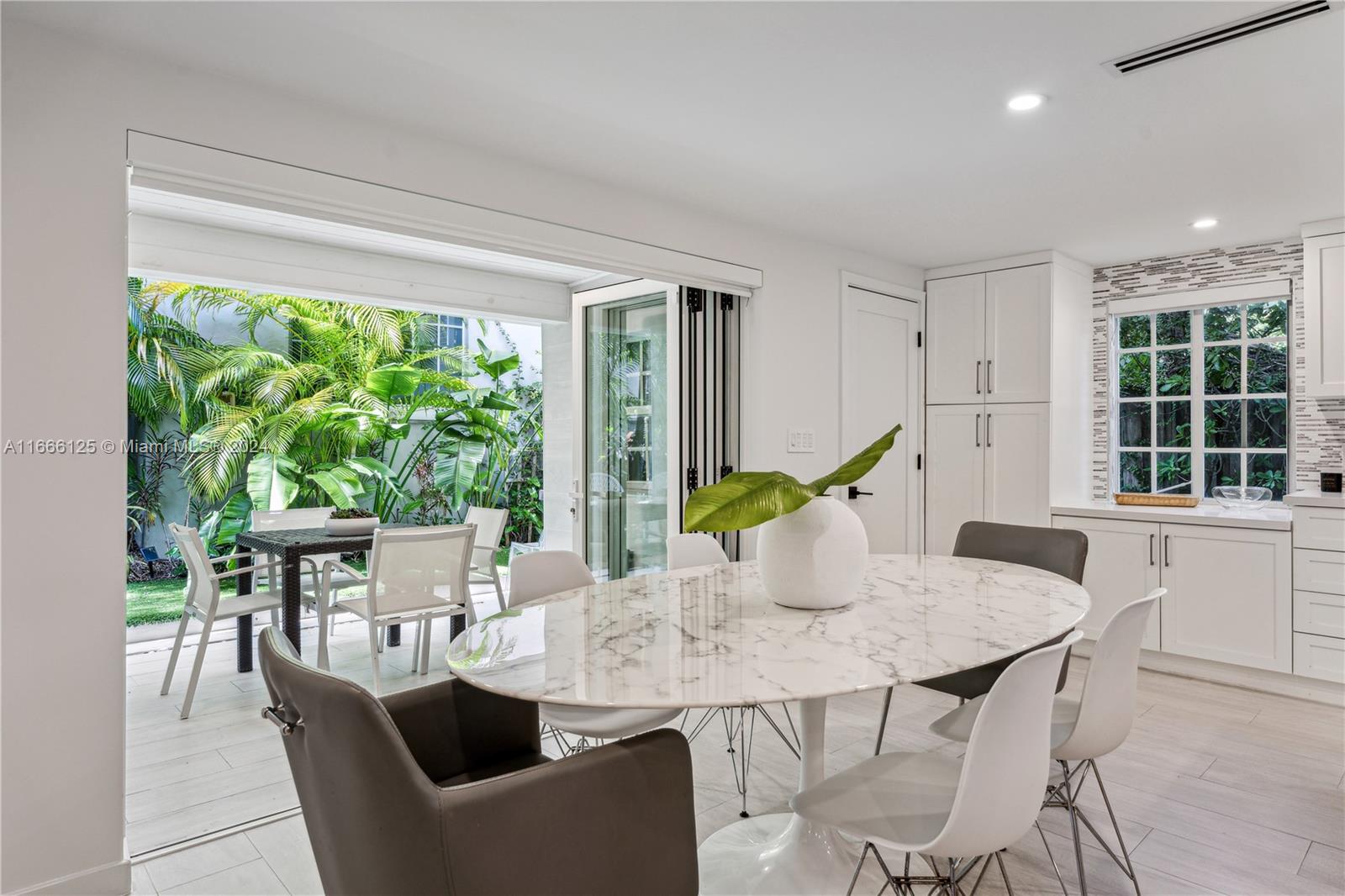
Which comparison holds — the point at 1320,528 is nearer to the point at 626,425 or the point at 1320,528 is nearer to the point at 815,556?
the point at 815,556

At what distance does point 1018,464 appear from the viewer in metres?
4.56

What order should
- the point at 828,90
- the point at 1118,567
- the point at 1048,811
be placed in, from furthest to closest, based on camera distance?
the point at 1118,567, the point at 1048,811, the point at 828,90

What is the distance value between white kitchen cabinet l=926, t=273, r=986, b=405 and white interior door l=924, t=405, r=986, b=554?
4.1 inches

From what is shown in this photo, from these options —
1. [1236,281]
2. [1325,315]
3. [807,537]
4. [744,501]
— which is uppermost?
[1236,281]

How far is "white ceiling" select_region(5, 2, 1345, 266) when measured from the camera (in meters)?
1.95

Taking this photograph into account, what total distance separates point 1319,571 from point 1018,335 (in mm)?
1868

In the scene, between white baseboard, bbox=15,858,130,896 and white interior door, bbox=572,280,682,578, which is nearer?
white baseboard, bbox=15,858,130,896

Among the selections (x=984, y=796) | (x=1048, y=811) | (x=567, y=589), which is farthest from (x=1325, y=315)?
(x=567, y=589)

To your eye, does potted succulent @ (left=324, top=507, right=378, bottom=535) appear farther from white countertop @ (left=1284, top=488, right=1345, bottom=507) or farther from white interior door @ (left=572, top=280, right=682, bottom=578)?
white countertop @ (left=1284, top=488, right=1345, bottom=507)

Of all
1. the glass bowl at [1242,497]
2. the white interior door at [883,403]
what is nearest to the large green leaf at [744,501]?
the white interior door at [883,403]

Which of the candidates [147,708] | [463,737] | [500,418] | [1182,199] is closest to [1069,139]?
[1182,199]

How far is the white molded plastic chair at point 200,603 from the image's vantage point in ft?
11.2

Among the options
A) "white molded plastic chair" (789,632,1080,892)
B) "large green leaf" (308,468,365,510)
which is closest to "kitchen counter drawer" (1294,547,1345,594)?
"white molded plastic chair" (789,632,1080,892)

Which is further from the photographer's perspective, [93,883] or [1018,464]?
[1018,464]
